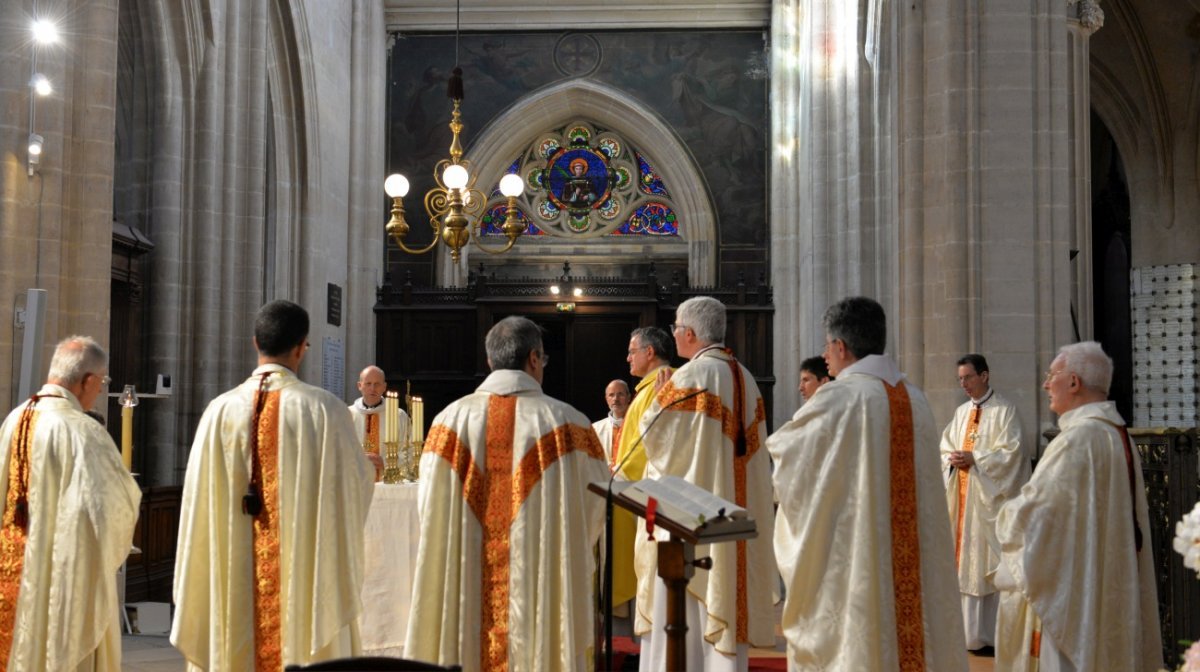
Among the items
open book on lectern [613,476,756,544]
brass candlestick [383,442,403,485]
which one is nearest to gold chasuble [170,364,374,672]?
open book on lectern [613,476,756,544]

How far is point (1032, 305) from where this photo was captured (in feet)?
27.7

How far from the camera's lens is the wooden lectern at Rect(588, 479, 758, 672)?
3561 millimetres

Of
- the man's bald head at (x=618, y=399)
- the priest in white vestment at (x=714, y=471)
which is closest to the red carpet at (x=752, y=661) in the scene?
the priest in white vestment at (x=714, y=471)

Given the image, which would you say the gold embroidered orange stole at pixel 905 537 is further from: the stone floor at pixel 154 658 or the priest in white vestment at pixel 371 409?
the priest in white vestment at pixel 371 409

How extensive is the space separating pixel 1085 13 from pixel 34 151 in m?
7.41

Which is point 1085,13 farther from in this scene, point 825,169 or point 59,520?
point 59,520

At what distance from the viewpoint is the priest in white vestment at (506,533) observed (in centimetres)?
476

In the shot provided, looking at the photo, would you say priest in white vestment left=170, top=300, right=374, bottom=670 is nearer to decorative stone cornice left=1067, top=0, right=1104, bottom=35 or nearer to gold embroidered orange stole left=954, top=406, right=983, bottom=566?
gold embroidered orange stole left=954, top=406, right=983, bottom=566

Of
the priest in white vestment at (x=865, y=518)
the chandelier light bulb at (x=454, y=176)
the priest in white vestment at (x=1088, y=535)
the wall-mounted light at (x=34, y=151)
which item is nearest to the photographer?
the priest in white vestment at (x=865, y=518)

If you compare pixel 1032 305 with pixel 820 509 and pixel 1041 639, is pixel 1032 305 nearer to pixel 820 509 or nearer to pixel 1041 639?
pixel 1041 639

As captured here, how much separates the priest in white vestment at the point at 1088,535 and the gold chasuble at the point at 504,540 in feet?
5.58

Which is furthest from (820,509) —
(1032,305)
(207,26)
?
(207,26)

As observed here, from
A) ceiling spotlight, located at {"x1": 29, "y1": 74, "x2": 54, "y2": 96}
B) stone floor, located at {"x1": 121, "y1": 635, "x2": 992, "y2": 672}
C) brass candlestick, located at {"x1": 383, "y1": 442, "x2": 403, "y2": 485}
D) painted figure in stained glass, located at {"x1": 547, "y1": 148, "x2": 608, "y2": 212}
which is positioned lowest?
stone floor, located at {"x1": 121, "y1": 635, "x2": 992, "y2": 672}

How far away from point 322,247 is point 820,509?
1342 centimetres
